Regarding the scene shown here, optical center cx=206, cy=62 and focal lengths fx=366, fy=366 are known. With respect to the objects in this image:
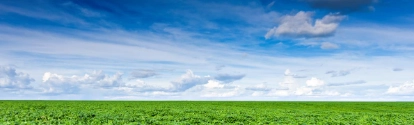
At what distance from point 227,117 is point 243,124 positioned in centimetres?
570

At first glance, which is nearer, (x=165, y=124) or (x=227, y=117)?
(x=165, y=124)

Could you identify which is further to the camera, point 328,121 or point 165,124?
point 328,121

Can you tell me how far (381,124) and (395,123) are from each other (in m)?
1.69

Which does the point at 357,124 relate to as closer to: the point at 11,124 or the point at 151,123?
the point at 151,123

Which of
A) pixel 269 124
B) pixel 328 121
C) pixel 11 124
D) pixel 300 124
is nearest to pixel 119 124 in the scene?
pixel 11 124

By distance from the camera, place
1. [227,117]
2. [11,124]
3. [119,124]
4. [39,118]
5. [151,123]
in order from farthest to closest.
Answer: [227,117]
[39,118]
[151,123]
[119,124]
[11,124]

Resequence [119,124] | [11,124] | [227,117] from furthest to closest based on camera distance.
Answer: [227,117] → [119,124] → [11,124]

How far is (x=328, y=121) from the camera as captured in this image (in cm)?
3105

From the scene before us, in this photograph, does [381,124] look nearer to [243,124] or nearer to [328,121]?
[328,121]

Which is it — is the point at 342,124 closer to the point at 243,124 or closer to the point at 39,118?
the point at 243,124

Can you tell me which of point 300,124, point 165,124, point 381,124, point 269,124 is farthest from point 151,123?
point 381,124

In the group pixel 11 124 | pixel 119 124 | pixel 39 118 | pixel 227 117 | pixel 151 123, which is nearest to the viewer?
pixel 11 124

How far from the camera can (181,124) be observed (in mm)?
25750

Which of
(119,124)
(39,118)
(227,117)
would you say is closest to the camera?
(119,124)
